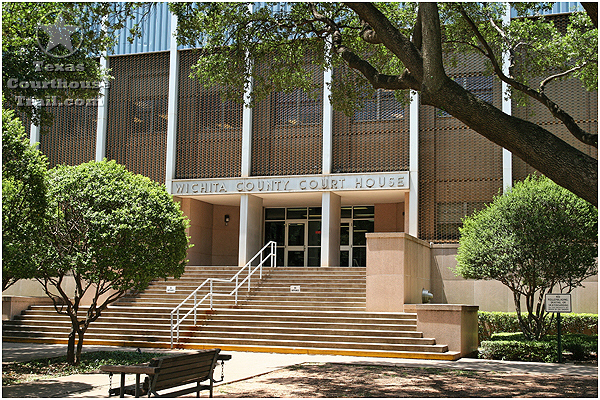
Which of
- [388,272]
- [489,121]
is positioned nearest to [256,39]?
[388,272]

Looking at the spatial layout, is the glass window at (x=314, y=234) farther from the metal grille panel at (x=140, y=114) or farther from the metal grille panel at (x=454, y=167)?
the metal grille panel at (x=140, y=114)

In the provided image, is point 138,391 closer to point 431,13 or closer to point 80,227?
point 80,227

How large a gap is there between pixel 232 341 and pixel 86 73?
7.74m

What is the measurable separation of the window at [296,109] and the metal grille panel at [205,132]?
1.58 metres

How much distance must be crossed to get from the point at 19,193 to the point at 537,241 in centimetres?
1165

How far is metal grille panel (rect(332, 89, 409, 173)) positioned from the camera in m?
22.1

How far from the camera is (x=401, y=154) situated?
22031 mm

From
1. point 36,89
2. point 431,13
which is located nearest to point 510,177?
point 431,13

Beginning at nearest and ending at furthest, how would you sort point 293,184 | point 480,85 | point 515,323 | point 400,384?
point 400,384, point 515,323, point 480,85, point 293,184

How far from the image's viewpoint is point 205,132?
2423cm

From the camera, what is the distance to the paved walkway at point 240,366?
929 centimetres

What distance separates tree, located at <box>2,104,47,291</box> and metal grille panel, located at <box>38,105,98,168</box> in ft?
53.3

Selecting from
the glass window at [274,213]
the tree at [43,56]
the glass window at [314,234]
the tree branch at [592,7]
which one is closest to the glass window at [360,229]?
the glass window at [314,234]

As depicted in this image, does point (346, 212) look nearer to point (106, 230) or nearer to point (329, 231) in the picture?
point (329, 231)
